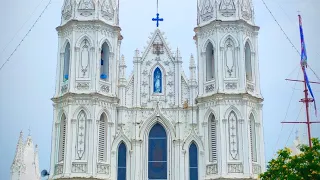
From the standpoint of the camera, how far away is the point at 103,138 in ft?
104

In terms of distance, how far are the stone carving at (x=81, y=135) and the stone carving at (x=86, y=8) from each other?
19.5 feet

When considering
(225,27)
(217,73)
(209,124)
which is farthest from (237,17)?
(209,124)

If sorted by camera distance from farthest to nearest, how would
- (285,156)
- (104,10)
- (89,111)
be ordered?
(104,10)
(89,111)
(285,156)

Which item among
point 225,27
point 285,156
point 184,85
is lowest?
point 285,156

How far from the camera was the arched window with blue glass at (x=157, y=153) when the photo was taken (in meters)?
31.7

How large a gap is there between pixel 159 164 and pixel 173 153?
3.28 feet

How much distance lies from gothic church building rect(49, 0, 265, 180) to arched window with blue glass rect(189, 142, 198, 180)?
0.06m

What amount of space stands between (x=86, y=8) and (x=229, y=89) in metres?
9.59

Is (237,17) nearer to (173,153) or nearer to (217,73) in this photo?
(217,73)

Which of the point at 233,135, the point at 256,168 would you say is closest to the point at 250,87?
the point at 233,135

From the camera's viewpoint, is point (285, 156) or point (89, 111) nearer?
point (285, 156)

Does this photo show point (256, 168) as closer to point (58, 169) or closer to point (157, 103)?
point (157, 103)

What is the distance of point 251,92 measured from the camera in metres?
32.3

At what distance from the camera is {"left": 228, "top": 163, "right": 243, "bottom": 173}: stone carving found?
3041 cm
